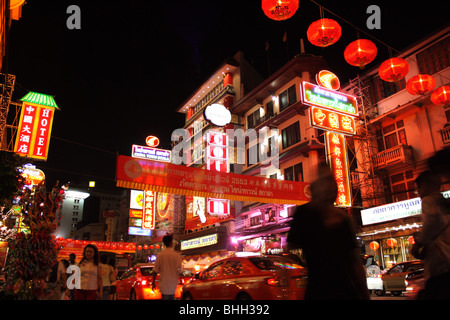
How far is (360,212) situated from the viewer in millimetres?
19656

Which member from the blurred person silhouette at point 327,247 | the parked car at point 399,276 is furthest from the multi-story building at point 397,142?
the blurred person silhouette at point 327,247

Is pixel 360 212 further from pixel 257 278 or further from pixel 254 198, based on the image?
pixel 257 278

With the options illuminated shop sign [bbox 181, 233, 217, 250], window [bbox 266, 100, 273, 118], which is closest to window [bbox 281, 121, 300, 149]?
window [bbox 266, 100, 273, 118]

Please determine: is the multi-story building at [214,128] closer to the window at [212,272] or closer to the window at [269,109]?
the window at [269,109]

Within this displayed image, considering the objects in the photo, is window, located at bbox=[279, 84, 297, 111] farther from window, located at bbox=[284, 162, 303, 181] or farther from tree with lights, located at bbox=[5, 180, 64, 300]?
tree with lights, located at bbox=[5, 180, 64, 300]

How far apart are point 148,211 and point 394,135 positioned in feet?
84.6

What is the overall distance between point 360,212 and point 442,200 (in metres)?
17.7

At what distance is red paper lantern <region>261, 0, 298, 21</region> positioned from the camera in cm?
1012

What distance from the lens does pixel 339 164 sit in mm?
18469

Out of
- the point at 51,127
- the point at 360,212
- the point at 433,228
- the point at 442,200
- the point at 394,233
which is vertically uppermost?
the point at 51,127
